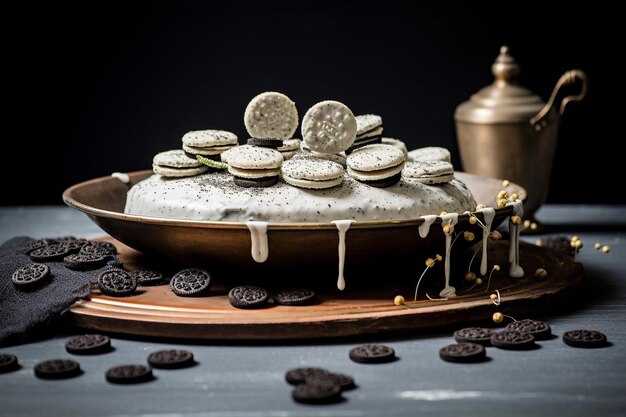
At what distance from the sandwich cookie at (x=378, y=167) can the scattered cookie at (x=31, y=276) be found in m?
0.91

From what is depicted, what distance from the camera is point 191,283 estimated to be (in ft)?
8.39

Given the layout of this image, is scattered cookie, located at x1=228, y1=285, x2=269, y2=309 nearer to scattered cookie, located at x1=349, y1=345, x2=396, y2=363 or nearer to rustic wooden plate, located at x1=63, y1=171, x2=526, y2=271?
rustic wooden plate, located at x1=63, y1=171, x2=526, y2=271

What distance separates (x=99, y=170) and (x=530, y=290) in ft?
8.35

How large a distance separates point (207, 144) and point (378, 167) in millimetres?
572

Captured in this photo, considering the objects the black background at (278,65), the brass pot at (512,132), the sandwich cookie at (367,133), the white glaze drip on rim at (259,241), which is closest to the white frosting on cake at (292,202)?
the white glaze drip on rim at (259,241)

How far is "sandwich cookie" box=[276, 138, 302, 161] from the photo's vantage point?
115 inches

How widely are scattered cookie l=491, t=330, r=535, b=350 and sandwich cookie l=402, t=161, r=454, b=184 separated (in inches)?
24.7

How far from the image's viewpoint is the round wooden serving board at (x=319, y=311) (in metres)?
2.32

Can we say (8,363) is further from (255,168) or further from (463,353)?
(463,353)

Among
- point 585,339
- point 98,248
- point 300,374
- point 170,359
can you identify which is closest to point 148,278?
point 98,248

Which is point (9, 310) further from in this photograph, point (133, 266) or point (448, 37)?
point (448, 37)

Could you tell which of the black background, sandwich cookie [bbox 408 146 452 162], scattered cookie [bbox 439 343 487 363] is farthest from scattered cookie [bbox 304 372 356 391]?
the black background

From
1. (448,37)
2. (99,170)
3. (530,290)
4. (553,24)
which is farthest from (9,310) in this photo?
(553,24)

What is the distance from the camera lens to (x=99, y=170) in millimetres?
4531
